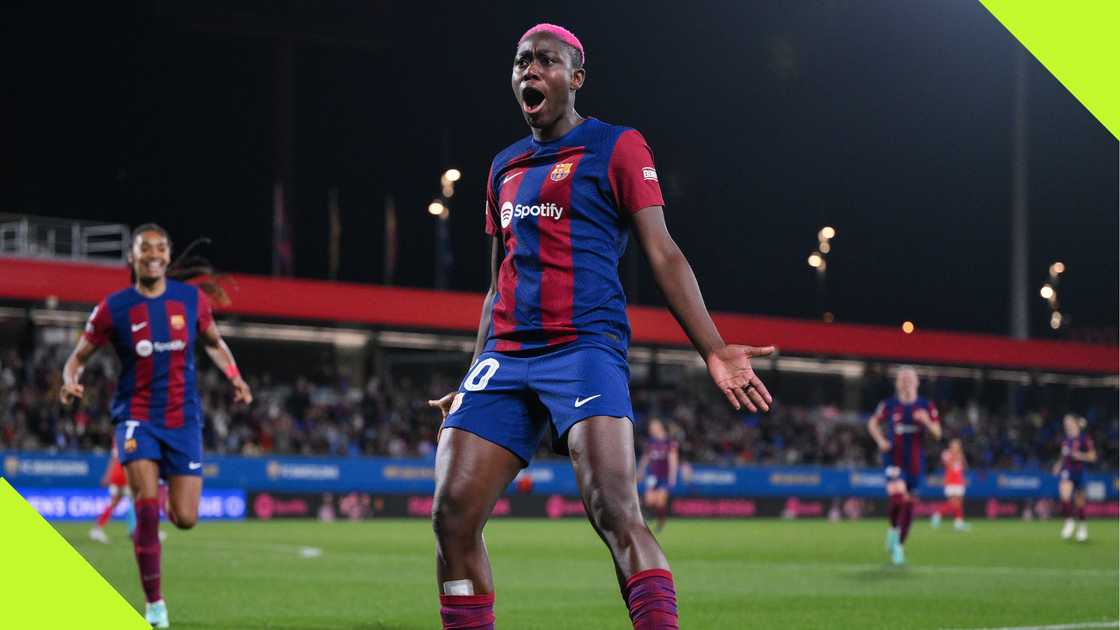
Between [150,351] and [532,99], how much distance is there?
528 cm

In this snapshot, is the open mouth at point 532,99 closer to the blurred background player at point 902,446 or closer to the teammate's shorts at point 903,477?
the blurred background player at point 902,446

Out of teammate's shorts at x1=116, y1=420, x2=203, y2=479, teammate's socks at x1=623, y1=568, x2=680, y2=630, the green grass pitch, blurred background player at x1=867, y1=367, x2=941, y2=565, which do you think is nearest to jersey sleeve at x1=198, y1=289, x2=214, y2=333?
teammate's shorts at x1=116, y1=420, x2=203, y2=479

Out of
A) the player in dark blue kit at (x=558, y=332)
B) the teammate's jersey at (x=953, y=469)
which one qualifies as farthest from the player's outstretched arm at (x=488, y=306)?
the teammate's jersey at (x=953, y=469)

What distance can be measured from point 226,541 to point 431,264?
39.3 meters

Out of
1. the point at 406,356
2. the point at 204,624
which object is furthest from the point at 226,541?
the point at 406,356

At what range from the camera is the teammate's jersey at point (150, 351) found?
9711 millimetres

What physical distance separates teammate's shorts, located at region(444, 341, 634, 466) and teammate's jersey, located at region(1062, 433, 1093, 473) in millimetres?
25246

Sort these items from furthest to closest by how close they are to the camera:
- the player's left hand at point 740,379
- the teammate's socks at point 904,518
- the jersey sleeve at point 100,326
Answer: the teammate's socks at point 904,518 → the jersey sleeve at point 100,326 → the player's left hand at point 740,379

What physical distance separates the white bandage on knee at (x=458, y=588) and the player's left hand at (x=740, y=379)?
3.78ft

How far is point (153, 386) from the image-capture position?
9.76m

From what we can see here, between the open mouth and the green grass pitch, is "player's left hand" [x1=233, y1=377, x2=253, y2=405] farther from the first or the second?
the open mouth

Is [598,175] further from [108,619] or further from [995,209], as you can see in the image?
[995,209]

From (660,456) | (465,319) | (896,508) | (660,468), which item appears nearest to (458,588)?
(896,508)

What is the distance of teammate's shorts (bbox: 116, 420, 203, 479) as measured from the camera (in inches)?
376
